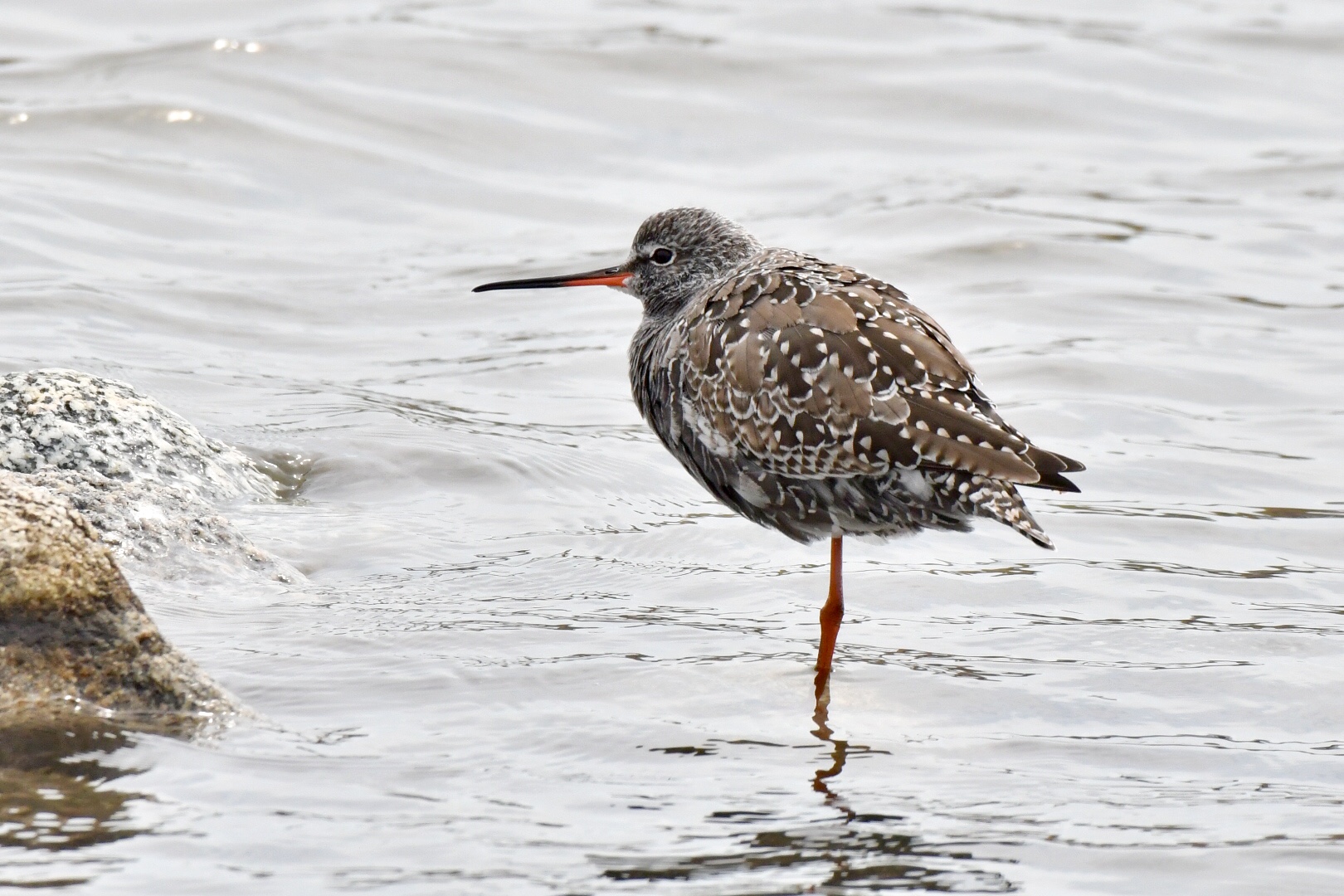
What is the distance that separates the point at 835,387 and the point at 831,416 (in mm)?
126

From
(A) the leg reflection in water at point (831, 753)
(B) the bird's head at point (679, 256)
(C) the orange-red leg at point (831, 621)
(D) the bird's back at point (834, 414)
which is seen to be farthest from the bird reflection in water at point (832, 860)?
(B) the bird's head at point (679, 256)

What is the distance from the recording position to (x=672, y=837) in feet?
18.2

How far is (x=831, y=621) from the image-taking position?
7.43 meters

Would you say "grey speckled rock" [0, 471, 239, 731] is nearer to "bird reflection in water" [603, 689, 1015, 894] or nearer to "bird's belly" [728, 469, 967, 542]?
"bird reflection in water" [603, 689, 1015, 894]

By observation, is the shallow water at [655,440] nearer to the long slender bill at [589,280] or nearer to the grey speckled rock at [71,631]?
the grey speckled rock at [71,631]

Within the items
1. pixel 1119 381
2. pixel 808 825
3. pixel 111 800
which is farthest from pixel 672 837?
pixel 1119 381

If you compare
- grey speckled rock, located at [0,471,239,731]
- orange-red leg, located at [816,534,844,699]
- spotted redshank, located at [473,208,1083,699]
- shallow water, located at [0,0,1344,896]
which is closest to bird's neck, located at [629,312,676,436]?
spotted redshank, located at [473,208,1083,699]

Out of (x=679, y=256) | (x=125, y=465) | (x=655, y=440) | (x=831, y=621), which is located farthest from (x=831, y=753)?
(x=655, y=440)

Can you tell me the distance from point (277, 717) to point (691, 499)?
3.97 m

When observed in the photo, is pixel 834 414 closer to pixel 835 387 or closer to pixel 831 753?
pixel 835 387

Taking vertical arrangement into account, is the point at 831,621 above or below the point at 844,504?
below

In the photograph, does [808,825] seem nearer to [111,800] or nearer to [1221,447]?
[111,800]

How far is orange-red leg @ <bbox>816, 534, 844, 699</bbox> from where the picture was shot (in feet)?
23.5

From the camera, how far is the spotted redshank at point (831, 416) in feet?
22.6
